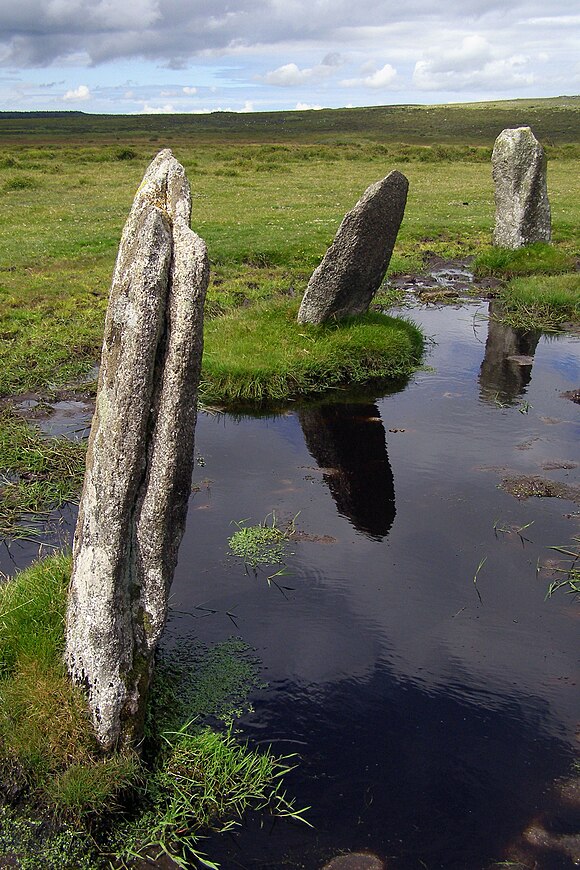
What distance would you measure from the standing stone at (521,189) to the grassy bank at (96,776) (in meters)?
21.1

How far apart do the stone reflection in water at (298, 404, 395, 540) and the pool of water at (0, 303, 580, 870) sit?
0.11 feet

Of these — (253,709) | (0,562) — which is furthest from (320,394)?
(253,709)

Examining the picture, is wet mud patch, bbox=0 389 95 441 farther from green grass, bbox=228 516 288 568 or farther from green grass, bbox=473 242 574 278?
green grass, bbox=473 242 574 278

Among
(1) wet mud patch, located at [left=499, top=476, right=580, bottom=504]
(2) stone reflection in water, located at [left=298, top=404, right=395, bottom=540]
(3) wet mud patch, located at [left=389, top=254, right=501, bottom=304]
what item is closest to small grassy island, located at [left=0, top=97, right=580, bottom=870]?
(3) wet mud patch, located at [left=389, top=254, right=501, bottom=304]

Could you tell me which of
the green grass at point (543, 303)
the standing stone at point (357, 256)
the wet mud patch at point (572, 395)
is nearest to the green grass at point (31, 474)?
the standing stone at point (357, 256)

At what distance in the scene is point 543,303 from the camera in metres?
19.9

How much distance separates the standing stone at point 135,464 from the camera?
565 cm

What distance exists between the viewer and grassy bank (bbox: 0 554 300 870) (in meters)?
5.47

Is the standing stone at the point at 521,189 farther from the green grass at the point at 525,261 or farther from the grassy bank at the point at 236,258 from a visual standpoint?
the grassy bank at the point at 236,258

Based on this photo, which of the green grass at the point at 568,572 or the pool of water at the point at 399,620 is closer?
the pool of water at the point at 399,620

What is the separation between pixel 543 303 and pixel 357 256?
20.9 ft

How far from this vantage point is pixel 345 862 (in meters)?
5.30

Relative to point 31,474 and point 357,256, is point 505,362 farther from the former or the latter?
point 31,474

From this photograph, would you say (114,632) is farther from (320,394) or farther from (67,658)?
(320,394)
